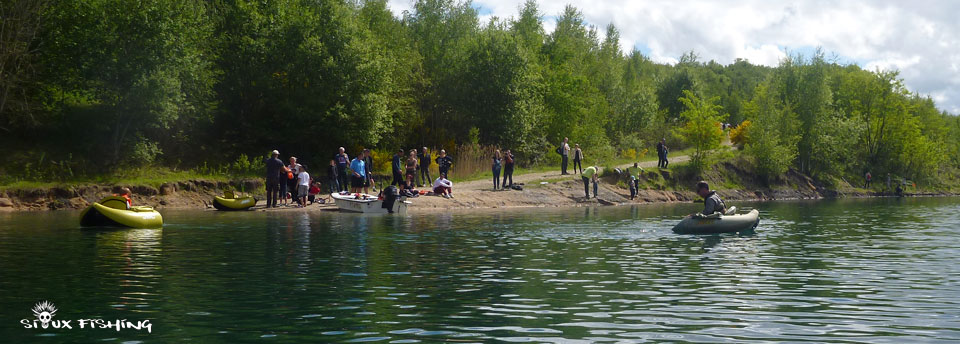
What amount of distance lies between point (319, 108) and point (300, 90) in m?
1.73

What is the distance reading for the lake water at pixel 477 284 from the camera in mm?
11062

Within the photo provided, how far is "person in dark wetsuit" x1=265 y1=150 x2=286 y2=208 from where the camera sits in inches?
1398

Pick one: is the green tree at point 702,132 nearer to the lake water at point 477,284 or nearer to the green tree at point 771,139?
the green tree at point 771,139

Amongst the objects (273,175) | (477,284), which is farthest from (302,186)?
(477,284)

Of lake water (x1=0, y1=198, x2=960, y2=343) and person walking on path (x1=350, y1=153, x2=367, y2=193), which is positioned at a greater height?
person walking on path (x1=350, y1=153, x2=367, y2=193)

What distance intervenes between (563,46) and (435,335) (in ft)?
205

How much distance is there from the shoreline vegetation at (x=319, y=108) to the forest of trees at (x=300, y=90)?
Result: 12cm

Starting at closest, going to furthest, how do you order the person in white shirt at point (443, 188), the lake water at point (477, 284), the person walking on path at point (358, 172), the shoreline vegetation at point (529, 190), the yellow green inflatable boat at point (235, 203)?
the lake water at point (477, 284) → the yellow green inflatable boat at point (235, 203) → the person walking on path at point (358, 172) → the shoreline vegetation at point (529, 190) → the person in white shirt at point (443, 188)

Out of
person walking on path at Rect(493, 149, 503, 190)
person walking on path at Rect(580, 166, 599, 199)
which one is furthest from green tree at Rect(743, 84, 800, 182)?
person walking on path at Rect(493, 149, 503, 190)

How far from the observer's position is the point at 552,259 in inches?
769

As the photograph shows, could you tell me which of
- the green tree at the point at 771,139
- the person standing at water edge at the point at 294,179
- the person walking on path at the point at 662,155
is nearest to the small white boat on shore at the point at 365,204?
the person standing at water edge at the point at 294,179

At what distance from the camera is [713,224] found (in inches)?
1021

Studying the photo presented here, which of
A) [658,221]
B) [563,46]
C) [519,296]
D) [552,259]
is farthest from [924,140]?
[519,296]

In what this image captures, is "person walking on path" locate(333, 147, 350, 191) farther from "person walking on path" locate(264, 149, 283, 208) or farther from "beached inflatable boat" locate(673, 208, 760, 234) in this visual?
"beached inflatable boat" locate(673, 208, 760, 234)
